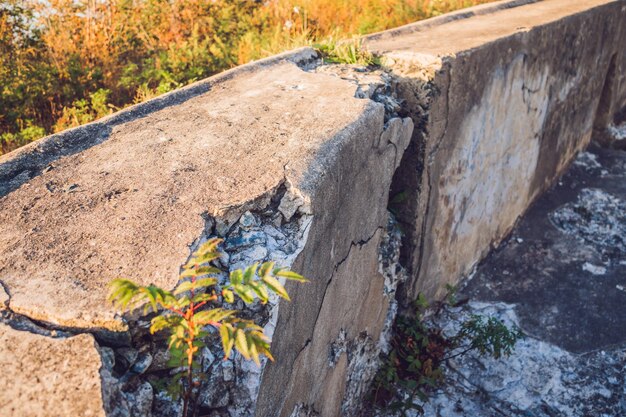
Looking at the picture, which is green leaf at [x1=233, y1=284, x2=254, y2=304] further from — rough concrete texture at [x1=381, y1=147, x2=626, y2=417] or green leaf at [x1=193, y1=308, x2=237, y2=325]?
rough concrete texture at [x1=381, y1=147, x2=626, y2=417]

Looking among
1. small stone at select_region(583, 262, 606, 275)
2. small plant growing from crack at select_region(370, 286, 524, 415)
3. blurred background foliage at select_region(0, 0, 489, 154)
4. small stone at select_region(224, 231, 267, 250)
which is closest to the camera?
small stone at select_region(224, 231, 267, 250)

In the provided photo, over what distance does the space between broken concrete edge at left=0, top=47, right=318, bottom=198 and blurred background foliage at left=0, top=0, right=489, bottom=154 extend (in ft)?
3.15

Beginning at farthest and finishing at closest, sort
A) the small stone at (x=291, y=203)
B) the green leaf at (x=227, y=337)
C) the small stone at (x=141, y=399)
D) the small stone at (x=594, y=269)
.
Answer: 1. the small stone at (x=594, y=269)
2. the small stone at (x=291, y=203)
3. the small stone at (x=141, y=399)
4. the green leaf at (x=227, y=337)

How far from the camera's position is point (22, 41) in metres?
3.45

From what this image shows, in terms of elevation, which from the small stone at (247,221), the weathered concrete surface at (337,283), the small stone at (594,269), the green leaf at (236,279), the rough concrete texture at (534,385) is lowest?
the rough concrete texture at (534,385)

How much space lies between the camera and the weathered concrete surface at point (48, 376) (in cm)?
98

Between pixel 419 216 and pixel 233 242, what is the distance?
1.31 metres

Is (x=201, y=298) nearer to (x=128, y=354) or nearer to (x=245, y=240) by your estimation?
(x=128, y=354)

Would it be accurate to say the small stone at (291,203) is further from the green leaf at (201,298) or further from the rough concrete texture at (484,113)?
the rough concrete texture at (484,113)

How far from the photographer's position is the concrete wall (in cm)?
122

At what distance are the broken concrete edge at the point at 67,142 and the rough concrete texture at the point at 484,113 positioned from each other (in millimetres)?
954

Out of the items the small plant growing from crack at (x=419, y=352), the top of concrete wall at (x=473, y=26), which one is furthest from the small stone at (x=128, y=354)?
the top of concrete wall at (x=473, y=26)

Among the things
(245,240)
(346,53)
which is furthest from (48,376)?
(346,53)

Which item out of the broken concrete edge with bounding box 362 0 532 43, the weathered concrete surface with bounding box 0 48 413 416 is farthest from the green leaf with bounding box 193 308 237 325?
the broken concrete edge with bounding box 362 0 532 43
